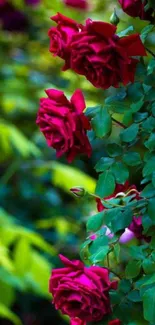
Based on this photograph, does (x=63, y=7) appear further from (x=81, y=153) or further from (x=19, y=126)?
(x=81, y=153)

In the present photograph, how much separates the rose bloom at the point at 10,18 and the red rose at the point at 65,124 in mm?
2542

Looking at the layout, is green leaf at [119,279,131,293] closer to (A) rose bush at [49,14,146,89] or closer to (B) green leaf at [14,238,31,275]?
(A) rose bush at [49,14,146,89]

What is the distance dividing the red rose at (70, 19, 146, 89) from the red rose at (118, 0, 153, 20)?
0.35ft

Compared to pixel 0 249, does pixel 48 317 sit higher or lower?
lower

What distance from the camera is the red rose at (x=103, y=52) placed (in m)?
1.12

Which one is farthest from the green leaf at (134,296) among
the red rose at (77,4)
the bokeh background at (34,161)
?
the red rose at (77,4)

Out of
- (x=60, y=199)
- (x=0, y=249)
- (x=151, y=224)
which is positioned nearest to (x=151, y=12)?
(x=151, y=224)

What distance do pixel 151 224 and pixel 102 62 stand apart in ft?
0.79

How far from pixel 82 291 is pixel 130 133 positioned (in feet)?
0.76

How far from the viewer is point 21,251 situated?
2.56 m

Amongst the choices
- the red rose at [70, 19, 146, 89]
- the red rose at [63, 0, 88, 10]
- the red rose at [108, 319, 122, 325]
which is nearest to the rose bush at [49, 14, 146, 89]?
the red rose at [70, 19, 146, 89]

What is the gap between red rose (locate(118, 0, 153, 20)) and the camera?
1.23 meters

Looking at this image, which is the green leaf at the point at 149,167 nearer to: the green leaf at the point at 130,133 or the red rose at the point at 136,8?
the green leaf at the point at 130,133

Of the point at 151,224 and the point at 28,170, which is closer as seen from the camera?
the point at 151,224
